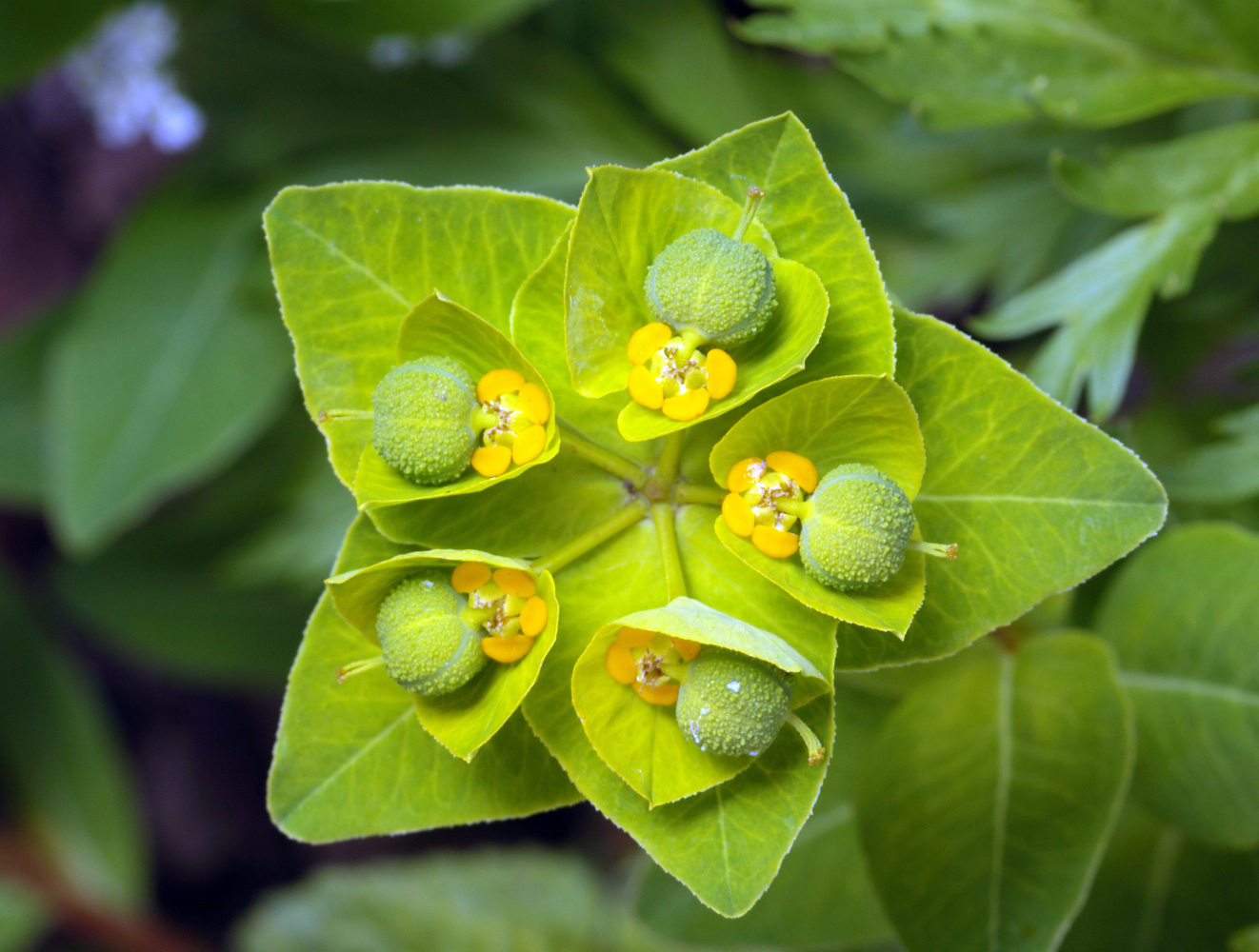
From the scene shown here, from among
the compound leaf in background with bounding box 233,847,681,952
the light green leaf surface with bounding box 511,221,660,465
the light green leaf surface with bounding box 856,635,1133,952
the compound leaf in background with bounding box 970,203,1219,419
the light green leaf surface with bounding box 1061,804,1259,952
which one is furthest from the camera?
the compound leaf in background with bounding box 233,847,681,952

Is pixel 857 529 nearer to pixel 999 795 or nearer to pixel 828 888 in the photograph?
pixel 999 795

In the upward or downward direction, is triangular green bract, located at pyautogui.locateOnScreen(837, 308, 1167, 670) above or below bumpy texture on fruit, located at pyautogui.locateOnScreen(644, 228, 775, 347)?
below

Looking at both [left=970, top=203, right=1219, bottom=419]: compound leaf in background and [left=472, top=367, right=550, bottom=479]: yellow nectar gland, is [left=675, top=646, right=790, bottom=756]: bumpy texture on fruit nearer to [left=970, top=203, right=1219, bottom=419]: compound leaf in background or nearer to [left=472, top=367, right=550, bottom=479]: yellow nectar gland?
[left=472, top=367, right=550, bottom=479]: yellow nectar gland

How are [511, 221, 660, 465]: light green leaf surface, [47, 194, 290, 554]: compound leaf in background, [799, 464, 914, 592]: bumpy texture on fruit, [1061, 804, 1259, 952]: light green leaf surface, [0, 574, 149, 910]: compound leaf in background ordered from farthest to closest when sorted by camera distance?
[0, 574, 149, 910]: compound leaf in background → [47, 194, 290, 554]: compound leaf in background → [1061, 804, 1259, 952]: light green leaf surface → [511, 221, 660, 465]: light green leaf surface → [799, 464, 914, 592]: bumpy texture on fruit

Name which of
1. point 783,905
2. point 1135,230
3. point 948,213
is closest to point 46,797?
point 783,905

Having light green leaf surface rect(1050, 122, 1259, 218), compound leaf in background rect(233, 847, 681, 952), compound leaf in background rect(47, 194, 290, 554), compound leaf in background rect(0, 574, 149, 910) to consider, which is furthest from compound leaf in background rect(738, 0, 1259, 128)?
compound leaf in background rect(0, 574, 149, 910)

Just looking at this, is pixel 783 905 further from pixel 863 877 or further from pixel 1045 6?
pixel 1045 6

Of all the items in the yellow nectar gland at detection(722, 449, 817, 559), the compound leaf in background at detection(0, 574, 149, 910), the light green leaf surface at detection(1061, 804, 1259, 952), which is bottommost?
the compound leaf in background at detection(0, 574, 149, 910)
